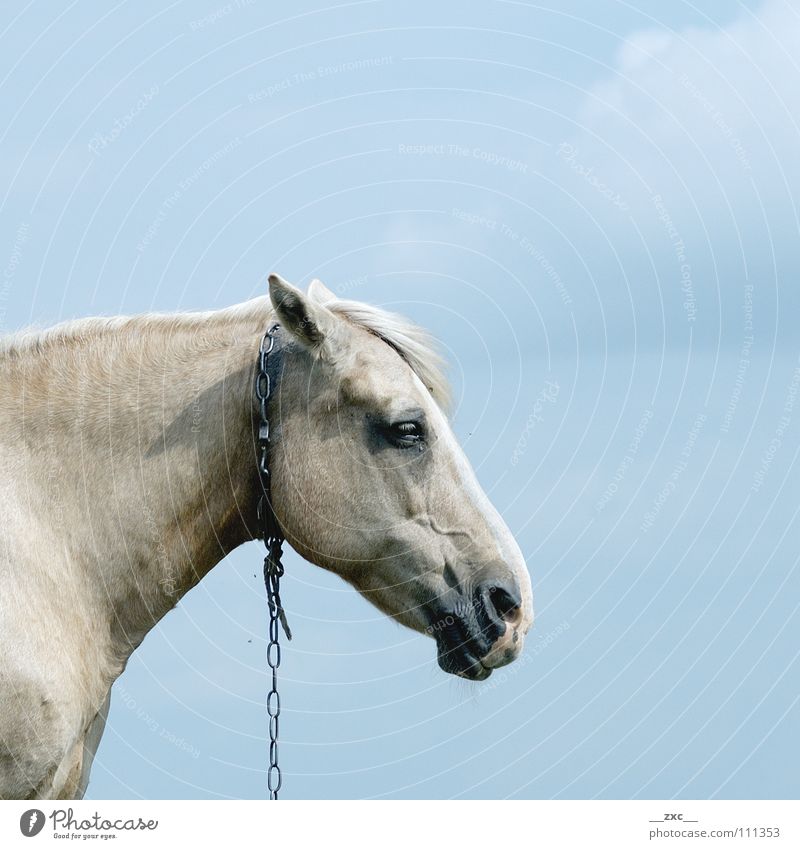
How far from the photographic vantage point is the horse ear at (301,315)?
814cm

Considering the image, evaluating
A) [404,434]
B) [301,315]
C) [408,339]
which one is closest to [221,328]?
[301,315]

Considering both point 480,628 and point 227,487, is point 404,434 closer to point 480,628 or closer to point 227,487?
point 227,487

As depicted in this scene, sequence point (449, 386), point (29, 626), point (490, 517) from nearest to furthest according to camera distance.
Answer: point (29, 626) → point (490, 517) → point (449, 386)

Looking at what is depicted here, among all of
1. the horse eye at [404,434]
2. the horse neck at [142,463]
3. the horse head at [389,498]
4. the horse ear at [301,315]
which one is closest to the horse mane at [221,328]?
the horse neck at [142,463]

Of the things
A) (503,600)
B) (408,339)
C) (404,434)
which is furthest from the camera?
(408,339)

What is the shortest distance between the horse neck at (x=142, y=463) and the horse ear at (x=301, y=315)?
0.41m

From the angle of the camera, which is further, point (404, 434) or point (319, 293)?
point (319, 293)

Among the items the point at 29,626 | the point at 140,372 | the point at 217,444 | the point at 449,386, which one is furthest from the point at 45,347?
the point at 449,386

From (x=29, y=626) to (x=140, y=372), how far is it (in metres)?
1.88

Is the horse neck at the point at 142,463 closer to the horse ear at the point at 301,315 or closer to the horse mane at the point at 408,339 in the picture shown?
the horse ear at the point at 301,315

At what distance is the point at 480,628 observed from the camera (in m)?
8.21

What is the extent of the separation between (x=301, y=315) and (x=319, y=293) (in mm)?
887

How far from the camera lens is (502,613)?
8.16 metres
